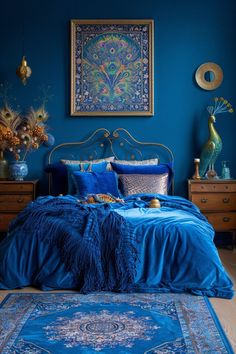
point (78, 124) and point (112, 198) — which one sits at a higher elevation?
point (78, 124)

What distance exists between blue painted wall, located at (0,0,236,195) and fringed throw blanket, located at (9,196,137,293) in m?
2.03

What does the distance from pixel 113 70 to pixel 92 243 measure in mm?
2694

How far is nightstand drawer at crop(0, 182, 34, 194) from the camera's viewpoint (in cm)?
561

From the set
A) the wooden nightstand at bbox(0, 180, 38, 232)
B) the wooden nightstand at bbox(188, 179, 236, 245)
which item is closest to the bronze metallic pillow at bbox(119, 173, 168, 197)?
the wooden nightstand at bbox(188, 179, 236, 245)

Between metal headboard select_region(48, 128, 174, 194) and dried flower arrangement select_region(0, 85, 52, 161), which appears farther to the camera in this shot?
metal headboard select_region(48, 128, 174, 194)

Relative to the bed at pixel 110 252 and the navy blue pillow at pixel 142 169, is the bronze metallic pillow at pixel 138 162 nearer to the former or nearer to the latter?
the navy blue pillow at pixel 142 169

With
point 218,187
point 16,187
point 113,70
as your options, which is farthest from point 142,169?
point 16,187

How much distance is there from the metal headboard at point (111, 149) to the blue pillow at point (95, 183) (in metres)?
0.75

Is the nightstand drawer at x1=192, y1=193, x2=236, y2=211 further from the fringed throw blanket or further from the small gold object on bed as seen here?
the fringed throw blanket

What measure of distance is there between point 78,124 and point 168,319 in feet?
10.8

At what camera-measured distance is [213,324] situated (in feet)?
10.5

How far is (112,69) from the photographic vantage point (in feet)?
19.8

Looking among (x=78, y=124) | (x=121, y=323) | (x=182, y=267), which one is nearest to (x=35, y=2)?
(x=78, y=124)

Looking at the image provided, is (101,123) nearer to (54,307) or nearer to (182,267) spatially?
(182,267)
